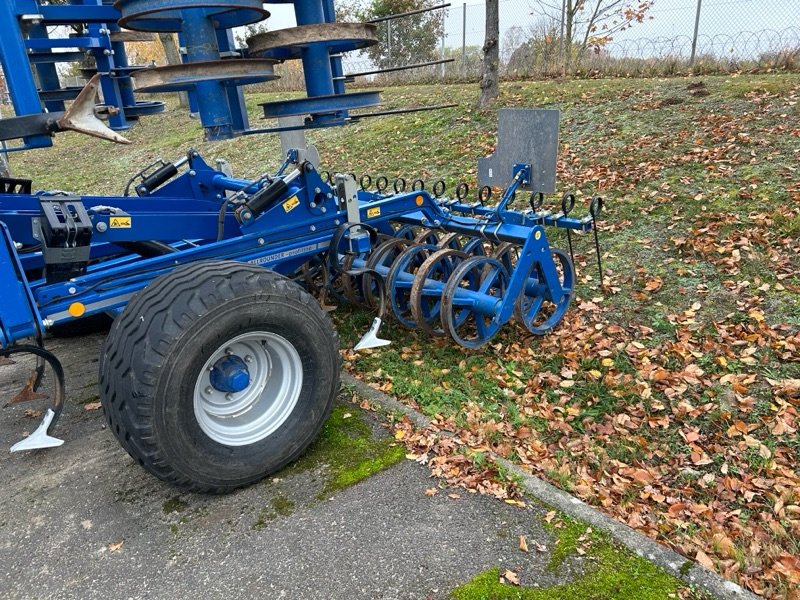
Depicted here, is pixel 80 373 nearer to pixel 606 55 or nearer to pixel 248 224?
pixel 248 224

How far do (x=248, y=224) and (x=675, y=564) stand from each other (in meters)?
2.79

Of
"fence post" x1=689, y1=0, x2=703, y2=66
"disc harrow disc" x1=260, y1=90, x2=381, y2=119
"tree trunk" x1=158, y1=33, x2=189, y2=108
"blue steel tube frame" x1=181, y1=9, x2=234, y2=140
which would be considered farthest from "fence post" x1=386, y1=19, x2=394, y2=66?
"blue steel tube frame" x1=181, y1=9, x2=234, y2=140

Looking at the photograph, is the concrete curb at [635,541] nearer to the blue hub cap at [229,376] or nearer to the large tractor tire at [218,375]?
the large tractor tire at [218,375]

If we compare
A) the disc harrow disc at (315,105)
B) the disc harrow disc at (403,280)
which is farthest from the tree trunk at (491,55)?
the disc harrow disc at (315,105)

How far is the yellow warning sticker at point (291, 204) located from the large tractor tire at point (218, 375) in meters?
0.86

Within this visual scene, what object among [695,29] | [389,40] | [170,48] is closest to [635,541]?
[695,29]

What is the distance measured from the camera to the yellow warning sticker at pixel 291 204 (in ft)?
12.8

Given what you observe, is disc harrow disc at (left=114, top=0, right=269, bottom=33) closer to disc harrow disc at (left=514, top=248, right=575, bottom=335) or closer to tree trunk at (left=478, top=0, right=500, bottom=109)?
disc harrow disc at (left=514, top=248, right=575, bottom=335)

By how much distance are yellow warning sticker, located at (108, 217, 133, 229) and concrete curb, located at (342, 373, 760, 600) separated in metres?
2.30

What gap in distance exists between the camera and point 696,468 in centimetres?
343

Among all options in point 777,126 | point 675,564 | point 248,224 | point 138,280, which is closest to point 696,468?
point 675,564

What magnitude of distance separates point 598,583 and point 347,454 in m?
1.42

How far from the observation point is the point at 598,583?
2500 mm

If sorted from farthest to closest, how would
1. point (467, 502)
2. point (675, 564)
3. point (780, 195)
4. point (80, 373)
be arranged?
point (780, 195)
point (80, 373)
point (467, 502)
point (675, 564)
